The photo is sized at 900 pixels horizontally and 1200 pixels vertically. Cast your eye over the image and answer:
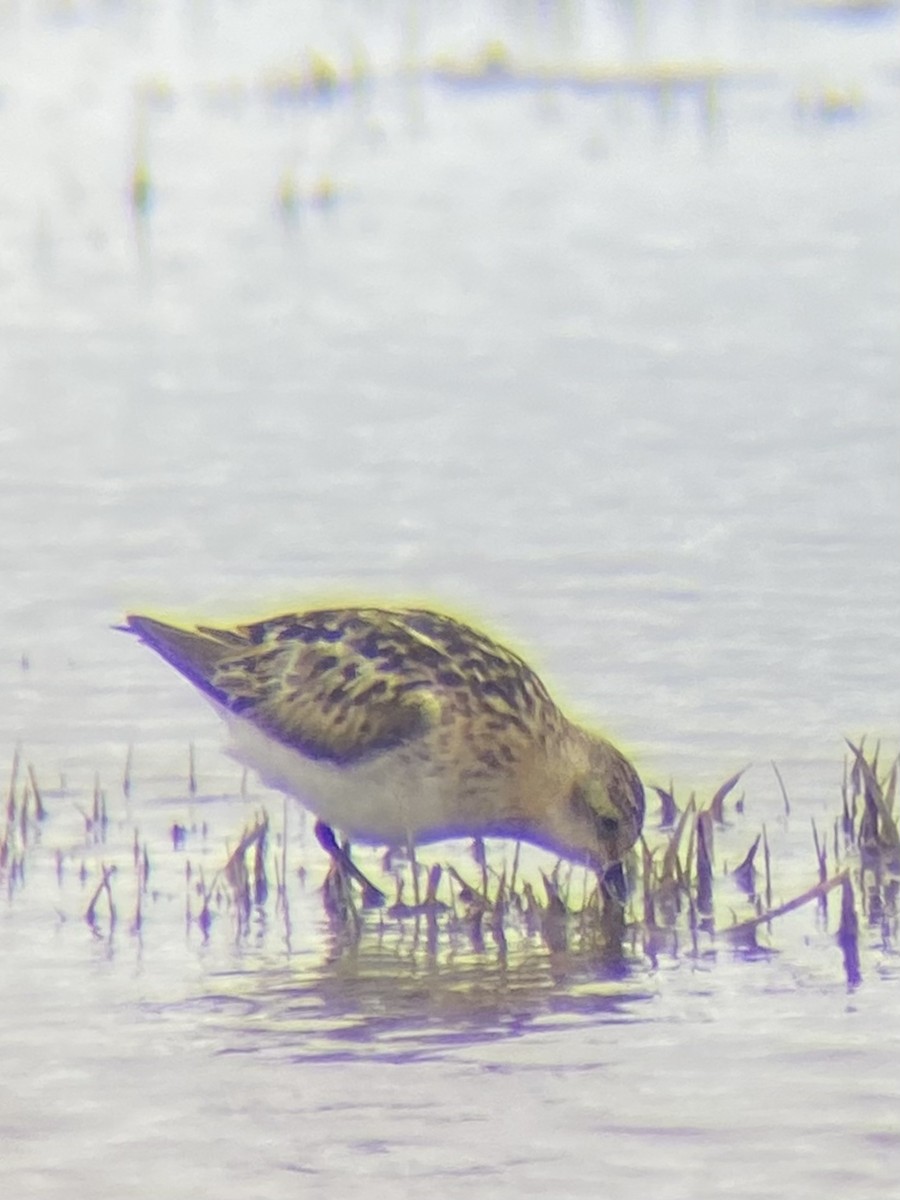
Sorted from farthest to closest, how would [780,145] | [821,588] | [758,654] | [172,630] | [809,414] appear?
[780,145] < [809,414] < [821,588] < [758,654] < [172,630]

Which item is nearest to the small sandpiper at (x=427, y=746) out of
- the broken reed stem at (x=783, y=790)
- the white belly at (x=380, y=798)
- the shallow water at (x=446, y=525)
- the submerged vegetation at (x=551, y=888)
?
the white belly at (x=380, y=798)

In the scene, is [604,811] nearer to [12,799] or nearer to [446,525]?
[12,799]

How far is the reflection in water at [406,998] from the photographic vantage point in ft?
21.1

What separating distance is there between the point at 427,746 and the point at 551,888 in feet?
1.74

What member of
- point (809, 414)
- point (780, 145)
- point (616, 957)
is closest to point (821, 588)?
point (809, 414)

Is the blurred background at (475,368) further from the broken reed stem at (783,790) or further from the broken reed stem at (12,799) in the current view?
the broken reed stem at (12,799)

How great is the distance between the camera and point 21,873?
7.59 metres

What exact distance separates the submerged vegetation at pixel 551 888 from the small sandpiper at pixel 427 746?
11cm

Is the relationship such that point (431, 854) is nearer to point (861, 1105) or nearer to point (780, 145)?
point (861, 1105)

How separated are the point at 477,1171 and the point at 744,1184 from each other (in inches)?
19.0

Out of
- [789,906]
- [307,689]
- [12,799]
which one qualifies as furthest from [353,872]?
[789,906]

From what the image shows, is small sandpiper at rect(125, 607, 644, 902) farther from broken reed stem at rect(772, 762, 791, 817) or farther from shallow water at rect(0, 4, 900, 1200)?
broken reed stem at rect(772, 762, 791, 817)

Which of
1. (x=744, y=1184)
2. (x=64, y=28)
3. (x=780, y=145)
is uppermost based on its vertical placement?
(x=64, y=28)

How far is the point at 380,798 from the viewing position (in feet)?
24.4
